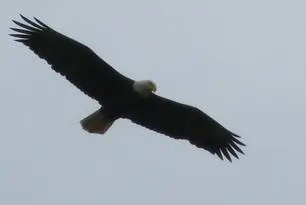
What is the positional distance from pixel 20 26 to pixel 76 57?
0.94m

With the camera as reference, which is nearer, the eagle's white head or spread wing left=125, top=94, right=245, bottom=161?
the eagle's white head

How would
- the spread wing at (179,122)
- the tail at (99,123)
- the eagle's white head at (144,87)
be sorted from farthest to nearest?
the spread wing at (179,122) < the tail at (99,123) < the eagle's white head at (144,87)

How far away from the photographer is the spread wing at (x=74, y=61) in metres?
17.0

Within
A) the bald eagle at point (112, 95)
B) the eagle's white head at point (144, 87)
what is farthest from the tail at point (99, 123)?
the eagle's white head at point (144, 87)

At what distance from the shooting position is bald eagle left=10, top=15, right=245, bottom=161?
17.0 meters

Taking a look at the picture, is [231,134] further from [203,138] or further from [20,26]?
[20,26]

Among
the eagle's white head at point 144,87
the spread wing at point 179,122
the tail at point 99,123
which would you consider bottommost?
the tail at point 99,123

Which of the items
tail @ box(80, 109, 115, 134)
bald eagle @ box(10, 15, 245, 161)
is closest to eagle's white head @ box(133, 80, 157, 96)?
bald eagle @ box(10, 15, 245, 161)

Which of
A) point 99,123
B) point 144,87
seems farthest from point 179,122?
point 99,123

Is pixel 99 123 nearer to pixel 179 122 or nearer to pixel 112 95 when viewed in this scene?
pixel 112 95

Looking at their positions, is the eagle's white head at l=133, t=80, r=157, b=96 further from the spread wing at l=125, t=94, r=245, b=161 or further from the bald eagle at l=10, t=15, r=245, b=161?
the spread wing at l=125, t=94, r=245, b=161

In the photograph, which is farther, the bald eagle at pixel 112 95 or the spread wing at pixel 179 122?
the spread wing at pixel 179 122

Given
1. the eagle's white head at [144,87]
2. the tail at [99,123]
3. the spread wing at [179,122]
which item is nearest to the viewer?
the eagle's white head at [144,87]

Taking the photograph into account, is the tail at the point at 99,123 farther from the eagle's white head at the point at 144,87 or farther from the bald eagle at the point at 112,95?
the eagle's white head at the point at 144,87
